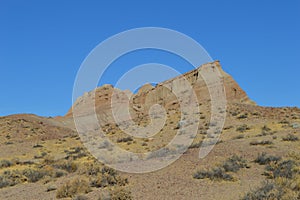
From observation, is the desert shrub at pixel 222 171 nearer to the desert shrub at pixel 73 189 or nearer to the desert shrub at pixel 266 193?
the desert shrub at pixel 266 193

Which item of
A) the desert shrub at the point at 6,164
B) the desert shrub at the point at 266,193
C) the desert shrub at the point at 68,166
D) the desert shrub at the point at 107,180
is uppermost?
the desert shrub at the point at 6,164

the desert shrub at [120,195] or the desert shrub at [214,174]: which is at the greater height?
the desert shrub at [214,174]

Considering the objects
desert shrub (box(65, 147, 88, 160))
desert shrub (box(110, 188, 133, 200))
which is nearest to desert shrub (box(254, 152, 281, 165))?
desert shrub (box(110, 188, 133, 200))

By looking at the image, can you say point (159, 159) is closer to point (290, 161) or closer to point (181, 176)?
point (181, 176)

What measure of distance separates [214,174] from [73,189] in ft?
17.5

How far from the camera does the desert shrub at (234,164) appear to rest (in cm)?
1377

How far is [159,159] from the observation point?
17.6 meters

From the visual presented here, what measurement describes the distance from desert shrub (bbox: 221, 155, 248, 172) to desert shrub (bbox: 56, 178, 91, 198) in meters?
5.59

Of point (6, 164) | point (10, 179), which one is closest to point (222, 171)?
point (10, 179)

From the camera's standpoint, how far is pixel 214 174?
13102mm

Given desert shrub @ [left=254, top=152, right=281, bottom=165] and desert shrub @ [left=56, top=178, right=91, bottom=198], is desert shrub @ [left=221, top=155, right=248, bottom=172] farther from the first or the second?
desert shrub @ [left=56, top=178, right=91, bottom=198]

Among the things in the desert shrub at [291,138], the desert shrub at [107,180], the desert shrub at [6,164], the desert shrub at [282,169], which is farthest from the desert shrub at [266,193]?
the desert shrub at [6,164]

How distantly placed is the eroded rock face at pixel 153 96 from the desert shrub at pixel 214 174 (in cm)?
3623

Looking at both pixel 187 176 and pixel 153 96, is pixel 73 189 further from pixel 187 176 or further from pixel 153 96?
pixel 153 96
